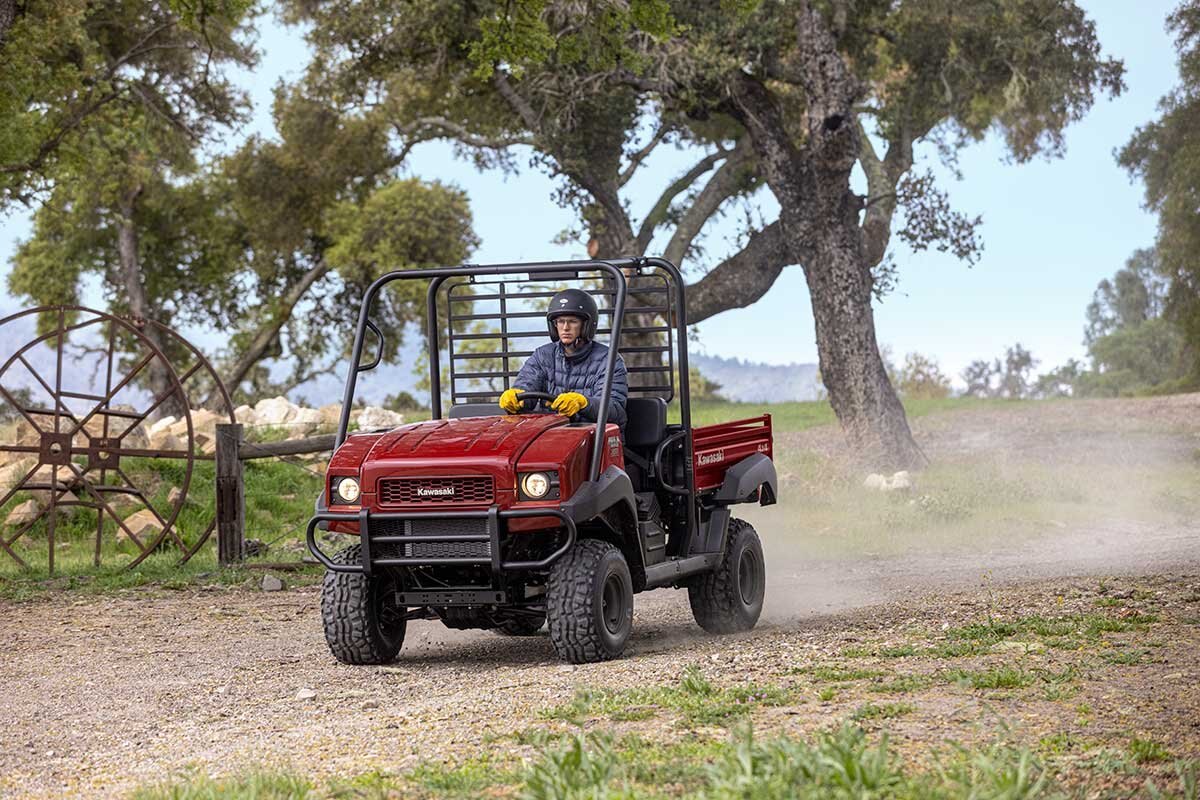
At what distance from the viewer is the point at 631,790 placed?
4.57 meters

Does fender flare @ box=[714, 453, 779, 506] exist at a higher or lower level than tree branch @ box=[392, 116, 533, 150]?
lower

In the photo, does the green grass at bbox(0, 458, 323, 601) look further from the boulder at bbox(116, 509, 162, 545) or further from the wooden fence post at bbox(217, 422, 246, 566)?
the wooden fence post at bbox(217, 422, 246, 566)

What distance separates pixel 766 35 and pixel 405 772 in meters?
18.3

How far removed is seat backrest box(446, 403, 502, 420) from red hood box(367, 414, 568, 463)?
0.40 meters

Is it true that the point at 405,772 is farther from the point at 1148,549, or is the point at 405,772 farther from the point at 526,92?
the point at 526,92

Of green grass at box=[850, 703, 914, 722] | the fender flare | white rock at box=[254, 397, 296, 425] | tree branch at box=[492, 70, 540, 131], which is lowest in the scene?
green grass at box=[850, 703, 914, 722]

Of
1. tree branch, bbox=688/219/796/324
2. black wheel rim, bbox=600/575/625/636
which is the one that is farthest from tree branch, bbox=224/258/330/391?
black wheel rim, bbox=600/575/625/636

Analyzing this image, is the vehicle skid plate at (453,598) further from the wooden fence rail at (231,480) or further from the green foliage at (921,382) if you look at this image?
the green foliage at (921,382)

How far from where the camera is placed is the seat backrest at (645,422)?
355 inches

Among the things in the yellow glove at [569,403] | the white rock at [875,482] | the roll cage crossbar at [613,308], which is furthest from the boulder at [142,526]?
the white rock at [875,482]

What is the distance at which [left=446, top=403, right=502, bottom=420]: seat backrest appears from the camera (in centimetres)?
906

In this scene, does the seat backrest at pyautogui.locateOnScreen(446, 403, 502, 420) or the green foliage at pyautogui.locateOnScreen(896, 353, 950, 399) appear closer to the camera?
the seat backrest at pyautogui.locateOnScreen(446, 403, 502, 420)

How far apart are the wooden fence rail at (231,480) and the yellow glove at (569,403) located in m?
5.92

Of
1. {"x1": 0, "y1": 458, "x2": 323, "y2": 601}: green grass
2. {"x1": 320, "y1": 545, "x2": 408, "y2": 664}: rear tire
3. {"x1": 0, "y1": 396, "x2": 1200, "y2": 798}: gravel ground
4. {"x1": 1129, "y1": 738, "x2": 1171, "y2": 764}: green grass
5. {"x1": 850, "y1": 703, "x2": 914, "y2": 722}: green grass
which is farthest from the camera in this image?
{"x1": 0, "y1": 458, "x2": 323, "y2": 601}: green grass
